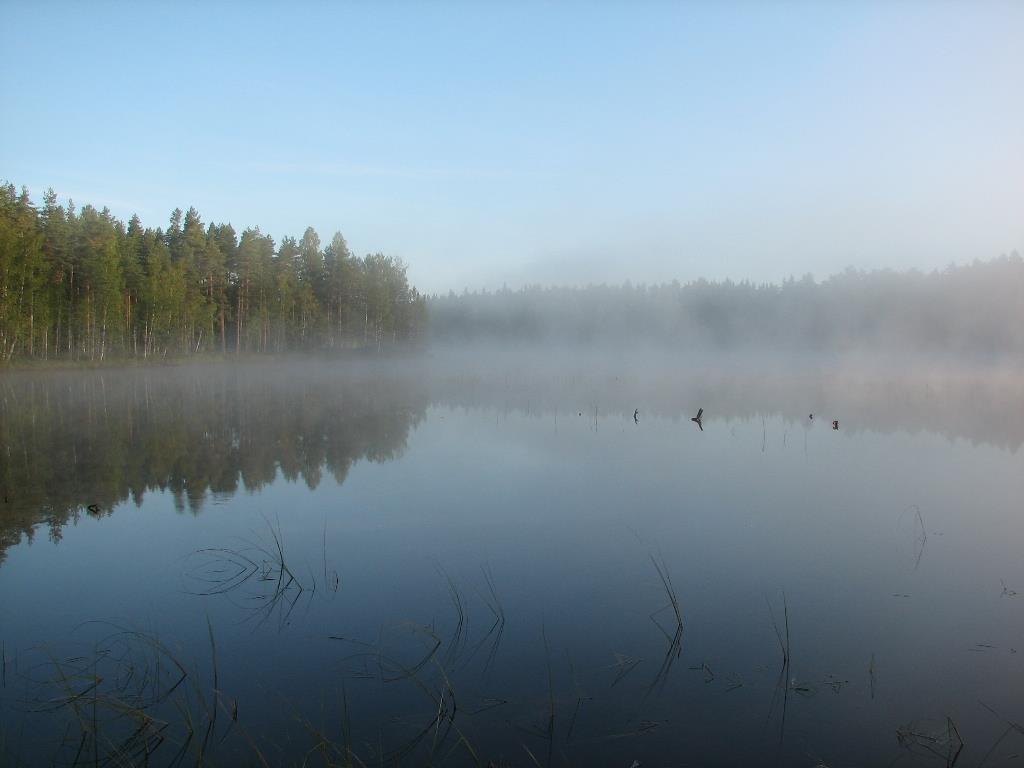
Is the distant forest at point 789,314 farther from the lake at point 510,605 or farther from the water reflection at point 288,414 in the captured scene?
the lake at point 510,605

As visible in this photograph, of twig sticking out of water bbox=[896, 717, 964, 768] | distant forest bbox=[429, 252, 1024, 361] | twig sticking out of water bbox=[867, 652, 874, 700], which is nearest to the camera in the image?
twig sticking out of water bbox=[896, 717, 964, 768]

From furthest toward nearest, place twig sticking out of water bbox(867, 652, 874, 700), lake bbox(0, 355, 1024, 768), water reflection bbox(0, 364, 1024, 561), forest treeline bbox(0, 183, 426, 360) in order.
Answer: forest treeline bbox(0, 183, 426, 360) → water reflection bbox(0, 364, 1024, 561) → twig sticking out of water bbox(867, 652, 874, 700) → lake bbox(0, 355, 1024, 768)

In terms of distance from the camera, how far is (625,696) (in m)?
4.59

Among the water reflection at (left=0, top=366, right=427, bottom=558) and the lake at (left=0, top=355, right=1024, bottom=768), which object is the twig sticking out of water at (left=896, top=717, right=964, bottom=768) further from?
the water reflection at (left=0, top=366, right=427, bottom=558)

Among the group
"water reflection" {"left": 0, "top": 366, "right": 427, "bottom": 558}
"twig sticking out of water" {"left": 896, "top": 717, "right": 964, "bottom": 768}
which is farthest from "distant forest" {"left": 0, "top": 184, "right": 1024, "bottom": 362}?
"twig sticking out of water" {"left": 896, "top": 717, "right": 964, "bottom": 768}

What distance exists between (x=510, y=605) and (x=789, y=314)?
111371mm

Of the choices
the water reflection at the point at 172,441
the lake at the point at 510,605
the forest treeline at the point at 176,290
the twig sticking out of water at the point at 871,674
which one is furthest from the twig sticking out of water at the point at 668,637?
the forest treeline at the point at 176,290

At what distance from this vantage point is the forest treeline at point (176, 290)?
35844 millimetres

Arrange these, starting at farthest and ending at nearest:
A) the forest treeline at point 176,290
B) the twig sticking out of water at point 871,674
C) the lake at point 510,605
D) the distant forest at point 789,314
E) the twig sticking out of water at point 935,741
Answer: the distant forest at point 789,314 < the forest treeline at point 176,290 < the twig sticking out of water at point 871,674 < the lake at point 510,605 < the twig sticking out of water at point 935,741

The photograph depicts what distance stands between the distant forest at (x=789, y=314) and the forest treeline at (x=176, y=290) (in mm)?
49650

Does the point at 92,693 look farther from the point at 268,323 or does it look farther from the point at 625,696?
the point at 268,323

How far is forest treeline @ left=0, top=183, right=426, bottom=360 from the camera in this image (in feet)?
118

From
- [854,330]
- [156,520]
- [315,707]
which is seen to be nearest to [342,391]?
[156,520]

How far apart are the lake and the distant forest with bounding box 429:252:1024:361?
203ft
